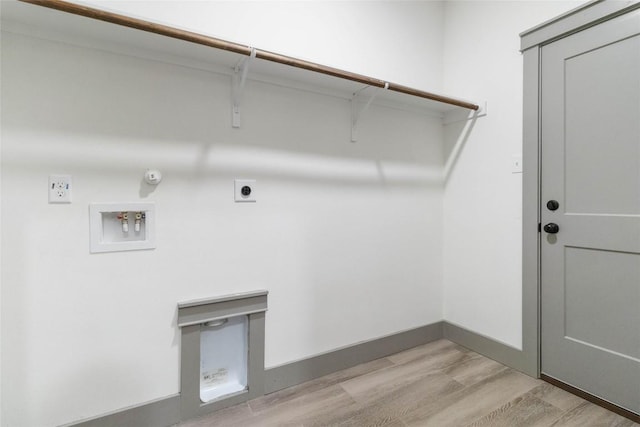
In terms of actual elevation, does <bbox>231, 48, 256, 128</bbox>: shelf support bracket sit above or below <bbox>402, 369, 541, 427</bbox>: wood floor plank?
above

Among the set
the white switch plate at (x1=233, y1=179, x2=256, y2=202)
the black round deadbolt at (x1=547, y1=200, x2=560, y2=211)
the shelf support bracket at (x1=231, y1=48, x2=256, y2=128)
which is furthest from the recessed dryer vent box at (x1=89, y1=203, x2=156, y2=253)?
the black round deadbolt at (x1=547, y1=200, x2=560, y2=211)

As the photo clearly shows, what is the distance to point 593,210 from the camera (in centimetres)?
158

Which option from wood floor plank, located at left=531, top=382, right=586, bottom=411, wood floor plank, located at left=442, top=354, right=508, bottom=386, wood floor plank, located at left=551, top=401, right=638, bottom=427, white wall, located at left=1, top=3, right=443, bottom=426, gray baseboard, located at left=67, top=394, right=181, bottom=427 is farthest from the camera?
wood floor plank, located at left=442, top=354, right=508, bottom=386

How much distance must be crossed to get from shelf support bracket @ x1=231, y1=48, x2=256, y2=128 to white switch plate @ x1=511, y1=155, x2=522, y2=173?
1672 mm

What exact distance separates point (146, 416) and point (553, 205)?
7.78 feet

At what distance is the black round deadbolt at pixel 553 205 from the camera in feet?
5.60

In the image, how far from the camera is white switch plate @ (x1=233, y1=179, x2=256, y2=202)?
159 cm

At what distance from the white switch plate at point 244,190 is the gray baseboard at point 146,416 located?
1.01m

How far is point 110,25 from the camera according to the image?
117cm

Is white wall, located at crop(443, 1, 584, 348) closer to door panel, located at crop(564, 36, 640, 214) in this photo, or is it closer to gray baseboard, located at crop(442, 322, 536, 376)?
gray baseboard, located at crop(442, 322, 536, 376)

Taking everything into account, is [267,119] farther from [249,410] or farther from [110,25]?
[249,410]

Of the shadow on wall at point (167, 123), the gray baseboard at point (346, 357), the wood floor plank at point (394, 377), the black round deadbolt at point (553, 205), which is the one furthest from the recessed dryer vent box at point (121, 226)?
the black round deadbolt at point (553, 205)

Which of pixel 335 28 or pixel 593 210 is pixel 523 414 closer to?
pixel 593 210

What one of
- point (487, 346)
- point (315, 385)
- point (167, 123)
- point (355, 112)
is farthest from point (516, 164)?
point (167, 123)
